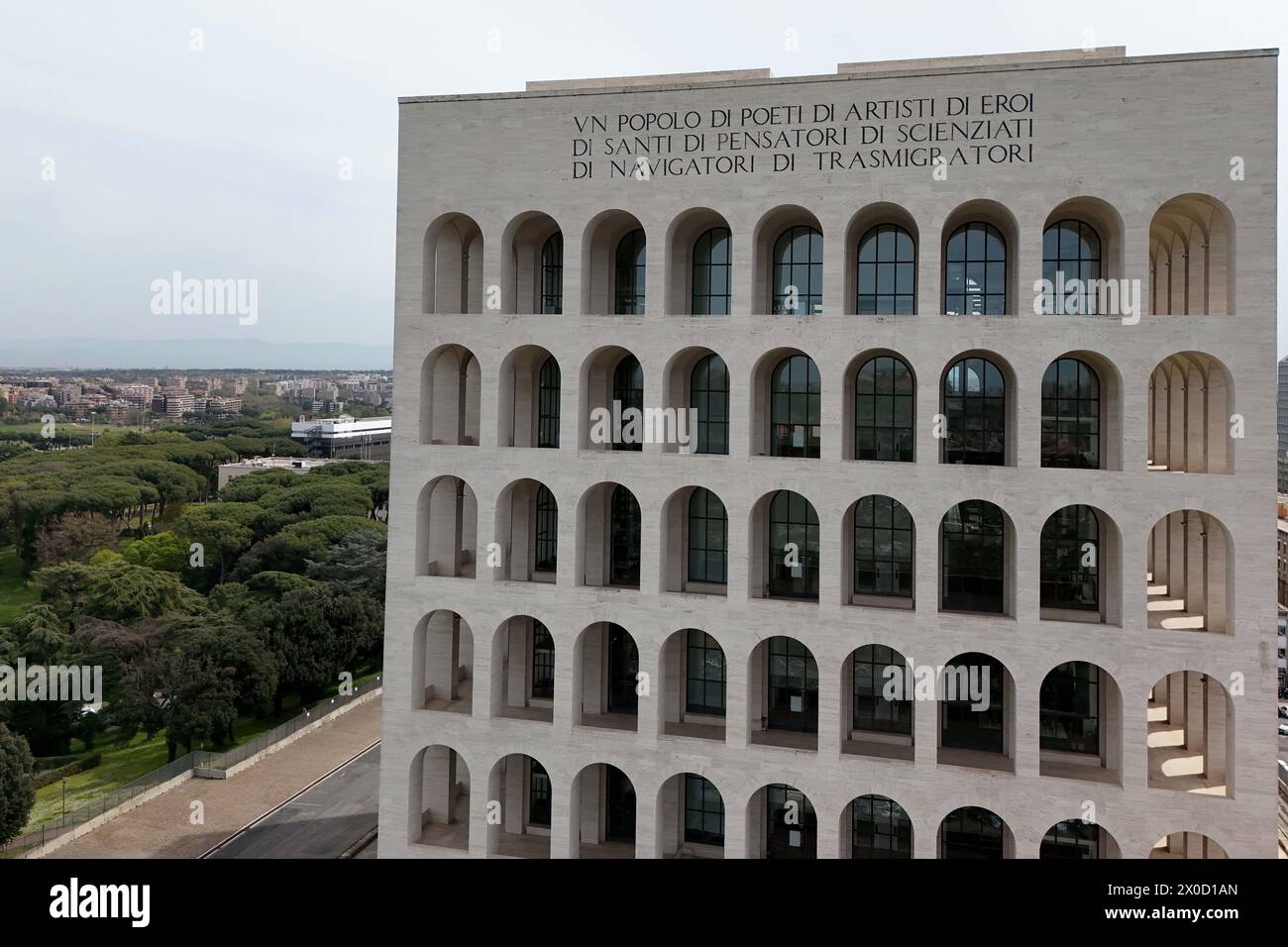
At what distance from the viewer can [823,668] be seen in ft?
88.7

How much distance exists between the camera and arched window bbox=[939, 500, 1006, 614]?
2867cm

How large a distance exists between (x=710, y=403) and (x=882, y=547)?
7.43 metres

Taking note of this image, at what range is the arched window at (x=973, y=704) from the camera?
1108 inches

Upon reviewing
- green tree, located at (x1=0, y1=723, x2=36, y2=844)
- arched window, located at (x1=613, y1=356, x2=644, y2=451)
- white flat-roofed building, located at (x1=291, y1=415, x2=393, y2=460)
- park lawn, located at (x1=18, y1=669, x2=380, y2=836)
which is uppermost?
white flat-roofed building, located at (x1=291, y1=415, x2=393, y2=460)

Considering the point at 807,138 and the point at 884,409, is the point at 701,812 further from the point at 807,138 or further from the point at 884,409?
the point at 807,138

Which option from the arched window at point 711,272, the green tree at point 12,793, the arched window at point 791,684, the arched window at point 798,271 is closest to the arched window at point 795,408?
the arched window at point 798,271

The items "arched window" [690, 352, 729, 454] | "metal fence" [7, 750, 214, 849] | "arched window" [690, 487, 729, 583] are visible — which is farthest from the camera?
"metal fence" [7, 750, 214, 849]

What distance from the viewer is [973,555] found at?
2894cm

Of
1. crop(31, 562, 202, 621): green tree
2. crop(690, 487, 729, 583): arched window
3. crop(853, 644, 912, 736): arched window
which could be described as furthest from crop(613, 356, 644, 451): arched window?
crop(31, 562, 202, 621): green tree

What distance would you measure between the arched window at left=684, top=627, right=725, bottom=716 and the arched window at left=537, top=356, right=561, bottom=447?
863cm

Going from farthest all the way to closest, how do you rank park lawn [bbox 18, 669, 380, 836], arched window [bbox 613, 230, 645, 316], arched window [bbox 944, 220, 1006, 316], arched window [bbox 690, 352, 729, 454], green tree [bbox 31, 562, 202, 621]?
green tree [bbox 31, 562, 202, 621], park lawn [bbox 18, 669, 380, 836], arched window [bbox 613, 230, 645, 316], arched window [bbox 690, 352, 729, 454], arched window [bbox 944, 220, 1006, 316]

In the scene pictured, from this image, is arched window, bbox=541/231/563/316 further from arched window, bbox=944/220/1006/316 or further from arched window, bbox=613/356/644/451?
arched window, bbox=944/220/1006/316

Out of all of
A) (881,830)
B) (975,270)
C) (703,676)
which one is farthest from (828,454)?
(881,830)
